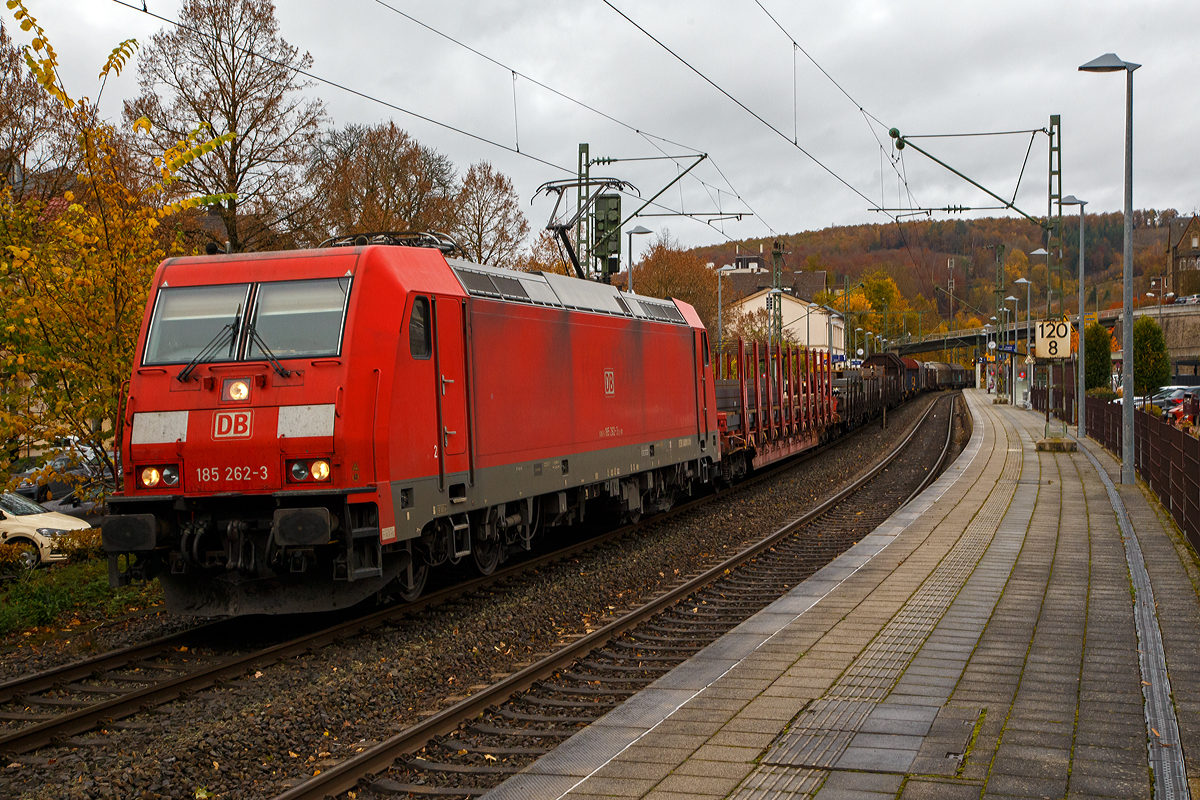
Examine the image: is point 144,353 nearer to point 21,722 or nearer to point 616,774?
point 21,722

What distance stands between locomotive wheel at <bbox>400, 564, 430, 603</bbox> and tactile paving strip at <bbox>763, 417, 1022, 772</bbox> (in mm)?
4305

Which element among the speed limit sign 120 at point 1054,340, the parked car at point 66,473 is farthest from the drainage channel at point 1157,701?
the speed limit sign 120 at point 1054,340

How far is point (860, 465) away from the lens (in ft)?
85.6

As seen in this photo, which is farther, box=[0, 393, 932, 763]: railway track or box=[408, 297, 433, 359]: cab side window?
box=[408, 297, 433, 359]: cab side window

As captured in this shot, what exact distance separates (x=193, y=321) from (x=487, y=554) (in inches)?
159

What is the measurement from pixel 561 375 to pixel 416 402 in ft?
11.2

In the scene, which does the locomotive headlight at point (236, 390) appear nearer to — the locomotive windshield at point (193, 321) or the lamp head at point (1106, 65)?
the locomotive windshield at point (193, 321)

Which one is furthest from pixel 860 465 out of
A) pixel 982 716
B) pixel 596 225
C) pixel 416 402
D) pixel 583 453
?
pixel 982 716

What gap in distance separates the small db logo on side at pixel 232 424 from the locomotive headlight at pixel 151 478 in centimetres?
64

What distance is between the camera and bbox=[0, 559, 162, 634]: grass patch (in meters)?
9.63

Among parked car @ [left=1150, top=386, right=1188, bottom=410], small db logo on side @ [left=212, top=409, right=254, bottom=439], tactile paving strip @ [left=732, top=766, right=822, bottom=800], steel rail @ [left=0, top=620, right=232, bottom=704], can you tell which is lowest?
steel rail @ [left=0, top=620, right=232, bottom=704]

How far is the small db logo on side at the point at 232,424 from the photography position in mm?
8312

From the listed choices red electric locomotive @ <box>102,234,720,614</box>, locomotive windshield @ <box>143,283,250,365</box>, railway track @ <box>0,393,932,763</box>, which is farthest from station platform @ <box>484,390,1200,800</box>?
locomotive windshield @ <box>143,283,250,365</box>

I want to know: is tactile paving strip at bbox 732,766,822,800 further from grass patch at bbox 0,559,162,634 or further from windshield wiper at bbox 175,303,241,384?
grass patch at bbox 0,559,162,634
